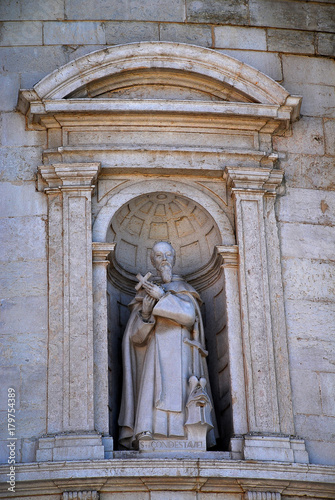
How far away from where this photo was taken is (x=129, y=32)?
1156 centimetres

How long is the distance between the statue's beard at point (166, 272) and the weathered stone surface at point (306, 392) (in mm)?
1362

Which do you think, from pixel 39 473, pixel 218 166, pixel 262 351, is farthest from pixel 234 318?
pixel 39 473

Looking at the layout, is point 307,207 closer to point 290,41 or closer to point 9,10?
point 290,41

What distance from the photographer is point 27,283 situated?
1055 cm

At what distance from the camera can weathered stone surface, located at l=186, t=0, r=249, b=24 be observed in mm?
11766

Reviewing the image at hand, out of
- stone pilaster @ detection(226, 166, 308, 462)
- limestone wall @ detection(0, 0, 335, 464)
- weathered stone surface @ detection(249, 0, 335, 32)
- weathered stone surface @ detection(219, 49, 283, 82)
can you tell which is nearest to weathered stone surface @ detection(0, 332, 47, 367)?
limestone wall @ detection(0, 0, 335, 464)

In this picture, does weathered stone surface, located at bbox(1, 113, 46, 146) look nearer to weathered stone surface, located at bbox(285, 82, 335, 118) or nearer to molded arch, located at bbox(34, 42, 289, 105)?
molded arch, located at bbox(34, 42, 289, 105)

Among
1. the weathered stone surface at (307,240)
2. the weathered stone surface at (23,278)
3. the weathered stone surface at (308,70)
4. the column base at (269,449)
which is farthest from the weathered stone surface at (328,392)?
the weathered stone surface at (308,70)

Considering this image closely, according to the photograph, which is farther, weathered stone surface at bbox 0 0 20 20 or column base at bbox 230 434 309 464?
weathered stone surface at bbox 0 0 20 20

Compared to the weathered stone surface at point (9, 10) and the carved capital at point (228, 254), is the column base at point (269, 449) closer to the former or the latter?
the carved capital at point (228, 254)

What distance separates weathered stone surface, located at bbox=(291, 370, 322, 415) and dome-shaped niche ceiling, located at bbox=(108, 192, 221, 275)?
1.48m

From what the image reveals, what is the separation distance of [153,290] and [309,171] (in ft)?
6.31

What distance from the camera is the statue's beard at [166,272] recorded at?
10852 millimetres

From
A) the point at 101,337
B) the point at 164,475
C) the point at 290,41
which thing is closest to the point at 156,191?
the point at 101,337
